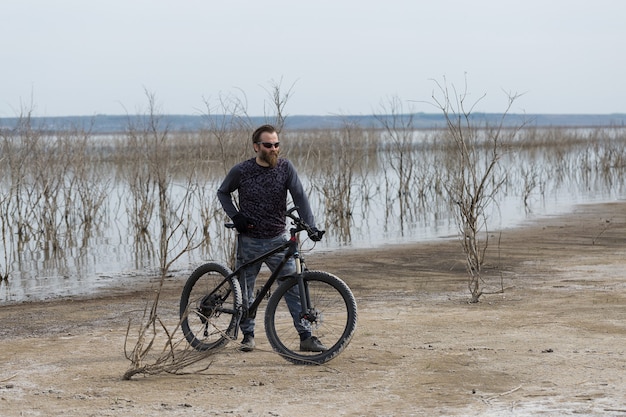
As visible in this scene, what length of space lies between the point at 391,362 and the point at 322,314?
0.59 m

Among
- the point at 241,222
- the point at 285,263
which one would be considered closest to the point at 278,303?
the point at 285,263

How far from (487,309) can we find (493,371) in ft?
8.81

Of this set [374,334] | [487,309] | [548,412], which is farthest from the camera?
[487,309]

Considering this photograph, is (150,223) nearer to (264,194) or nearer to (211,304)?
(211,304)

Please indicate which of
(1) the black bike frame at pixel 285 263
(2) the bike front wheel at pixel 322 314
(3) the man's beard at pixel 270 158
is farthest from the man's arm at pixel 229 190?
(2) the bike front wheel at pixel 322 314

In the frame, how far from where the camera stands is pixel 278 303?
7426mm

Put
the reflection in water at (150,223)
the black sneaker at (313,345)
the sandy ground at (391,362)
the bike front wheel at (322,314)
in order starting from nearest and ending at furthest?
the sandy ground at (391,362) → the bike front wheel at (322,314) → the black sneaker at (313,345) → the reflection in water at (150,223)

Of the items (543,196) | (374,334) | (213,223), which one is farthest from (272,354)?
(543,196)

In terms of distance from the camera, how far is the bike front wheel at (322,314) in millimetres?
7016

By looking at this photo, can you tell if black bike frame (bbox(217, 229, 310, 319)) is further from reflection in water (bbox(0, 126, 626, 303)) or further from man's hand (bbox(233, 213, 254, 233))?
reflection in water (bbox(0, 126, 626, 303))

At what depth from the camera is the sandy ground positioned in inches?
237

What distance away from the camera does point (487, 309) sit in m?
9.38

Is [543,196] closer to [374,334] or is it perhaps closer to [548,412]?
[374,334]

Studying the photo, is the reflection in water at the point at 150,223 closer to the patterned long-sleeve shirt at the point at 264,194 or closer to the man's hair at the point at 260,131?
the patterned long-sleeve shirt at the point at 264,194
